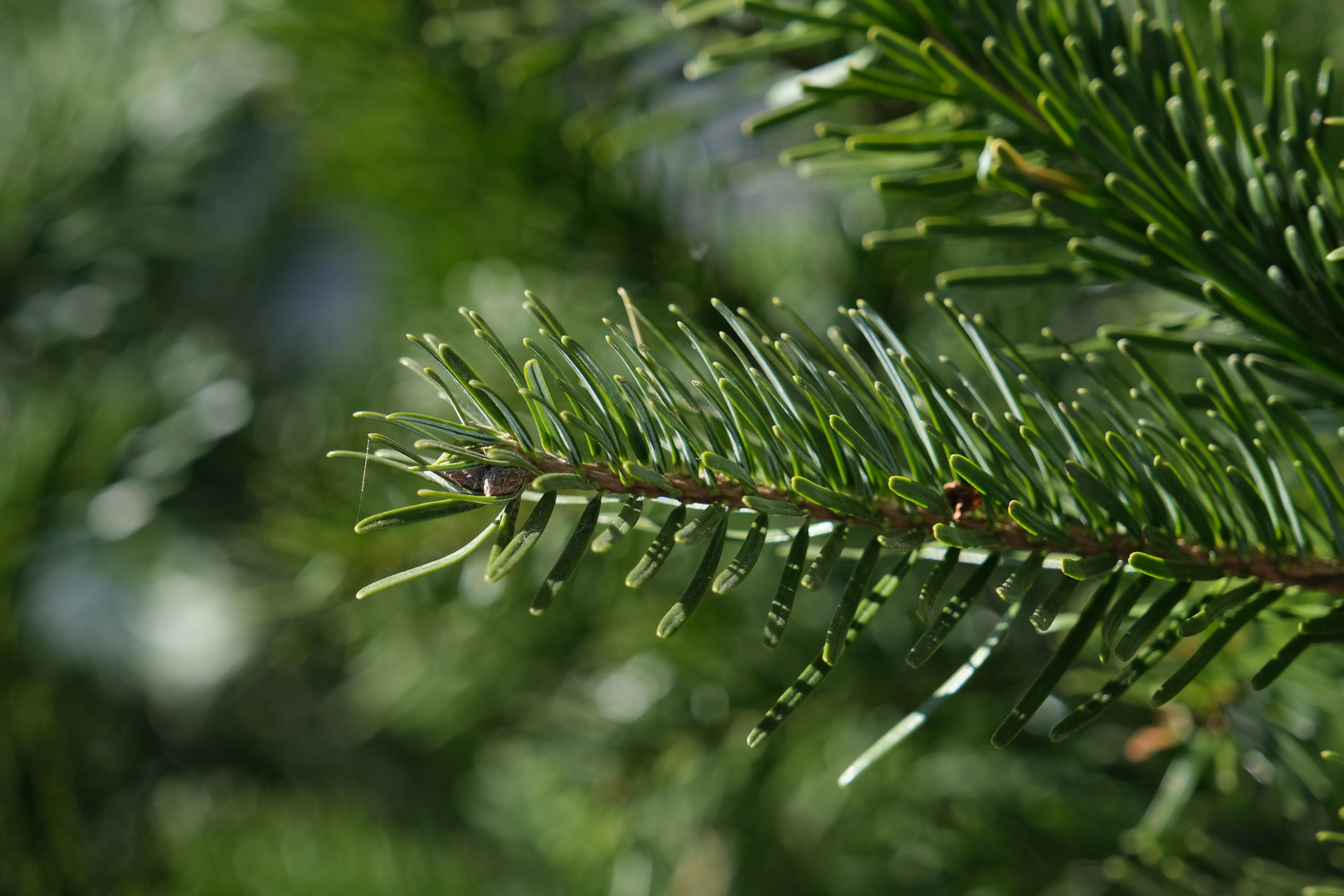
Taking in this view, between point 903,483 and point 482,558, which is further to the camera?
point 482,558

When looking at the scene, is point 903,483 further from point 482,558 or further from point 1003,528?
point 482,558

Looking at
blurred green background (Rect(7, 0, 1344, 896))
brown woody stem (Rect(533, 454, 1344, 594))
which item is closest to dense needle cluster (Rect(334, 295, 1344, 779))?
brown woody stem (Rect(533, 454, 1344, 594))

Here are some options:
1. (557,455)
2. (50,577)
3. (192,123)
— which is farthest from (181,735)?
(557,455)

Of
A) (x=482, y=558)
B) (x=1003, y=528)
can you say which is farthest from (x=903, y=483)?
(x=482, y=558)

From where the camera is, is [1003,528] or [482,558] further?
[482,558]

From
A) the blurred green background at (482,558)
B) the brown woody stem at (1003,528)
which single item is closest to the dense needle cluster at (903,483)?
the brown woody stem at (1003,528)

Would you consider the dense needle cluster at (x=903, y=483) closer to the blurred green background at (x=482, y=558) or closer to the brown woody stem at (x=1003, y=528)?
the brown woody stem at (x=1003, y=528)

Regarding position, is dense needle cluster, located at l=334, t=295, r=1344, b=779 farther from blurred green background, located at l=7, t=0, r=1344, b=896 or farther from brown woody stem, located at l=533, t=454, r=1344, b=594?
blurred green background, located at l=7, t=0, r=1344, b=896

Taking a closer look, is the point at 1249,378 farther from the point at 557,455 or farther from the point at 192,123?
the point at 192,123

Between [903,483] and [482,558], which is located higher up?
Answer: [903,483]
